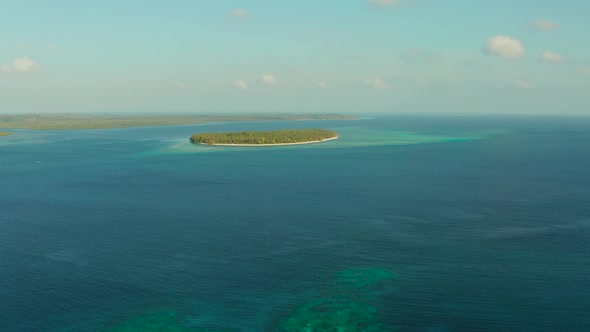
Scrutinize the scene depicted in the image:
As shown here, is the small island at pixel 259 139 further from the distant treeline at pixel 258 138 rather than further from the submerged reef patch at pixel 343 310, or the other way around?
the submerged reef patch at pixel 343 310

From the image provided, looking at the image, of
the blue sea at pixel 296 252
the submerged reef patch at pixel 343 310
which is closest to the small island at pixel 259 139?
the blue sea at pixel 296 252

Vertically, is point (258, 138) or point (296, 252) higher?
point (258, 138)

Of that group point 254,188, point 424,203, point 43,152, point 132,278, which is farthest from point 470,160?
point 43,152

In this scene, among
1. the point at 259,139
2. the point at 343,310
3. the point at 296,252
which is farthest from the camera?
the point at 259,139

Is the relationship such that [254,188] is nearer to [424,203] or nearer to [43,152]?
[424,203]

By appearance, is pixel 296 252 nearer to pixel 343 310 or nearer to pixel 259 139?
→ pixel 343 310

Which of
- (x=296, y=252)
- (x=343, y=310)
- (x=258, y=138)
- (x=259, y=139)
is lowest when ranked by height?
(x=343, y=310)

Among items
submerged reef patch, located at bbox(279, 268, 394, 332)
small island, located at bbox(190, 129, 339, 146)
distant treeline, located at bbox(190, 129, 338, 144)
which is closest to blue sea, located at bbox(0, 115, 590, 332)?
submerged reef patch, located at bbox(279, 268, 394, 332)

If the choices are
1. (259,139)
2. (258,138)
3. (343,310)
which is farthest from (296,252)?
(258,138)
